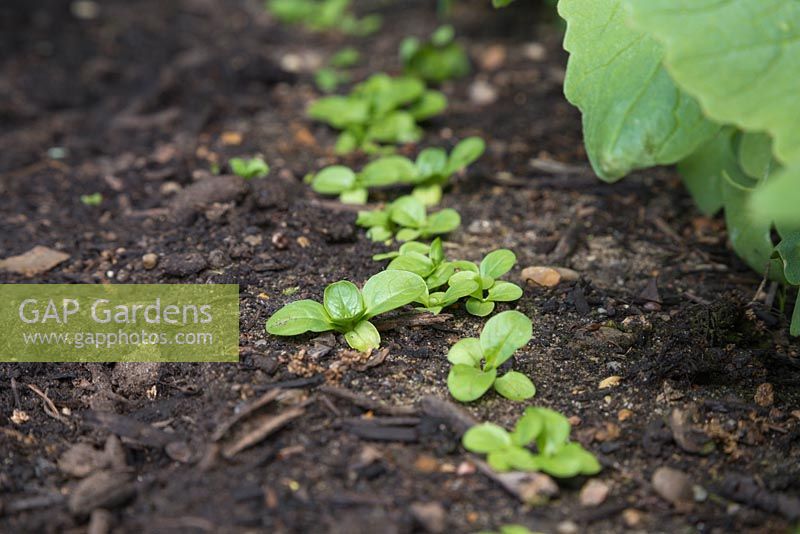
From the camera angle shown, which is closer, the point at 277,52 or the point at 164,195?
the point at 164,195

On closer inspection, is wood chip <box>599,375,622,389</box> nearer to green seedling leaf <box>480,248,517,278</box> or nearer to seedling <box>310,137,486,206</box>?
green seedling leaf <box>480,248,517,278</box>

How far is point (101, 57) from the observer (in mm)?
4316

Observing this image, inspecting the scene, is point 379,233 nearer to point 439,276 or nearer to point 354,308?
point 439,276

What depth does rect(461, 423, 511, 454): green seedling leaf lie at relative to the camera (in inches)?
69.3

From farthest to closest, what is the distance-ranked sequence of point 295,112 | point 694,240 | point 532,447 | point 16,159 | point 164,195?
point 295,112 < point 16,159 < point 164,195 < point 694,240 < point 532,447

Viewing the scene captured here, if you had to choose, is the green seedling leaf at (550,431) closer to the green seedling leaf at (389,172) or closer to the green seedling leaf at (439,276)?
the green seedling leaf at (439,276)

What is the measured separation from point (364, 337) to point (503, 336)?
14.5 inches

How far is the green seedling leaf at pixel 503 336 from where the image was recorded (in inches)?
77.5

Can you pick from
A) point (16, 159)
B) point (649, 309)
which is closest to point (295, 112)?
point (16, 159)

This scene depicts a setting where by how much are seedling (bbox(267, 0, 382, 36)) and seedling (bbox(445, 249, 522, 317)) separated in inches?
105

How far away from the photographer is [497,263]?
2.31 m

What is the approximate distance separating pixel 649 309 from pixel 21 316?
1.79 meters

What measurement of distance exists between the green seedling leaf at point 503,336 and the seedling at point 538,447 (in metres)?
0.19

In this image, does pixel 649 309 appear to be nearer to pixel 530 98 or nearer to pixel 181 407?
pixel 181 407
